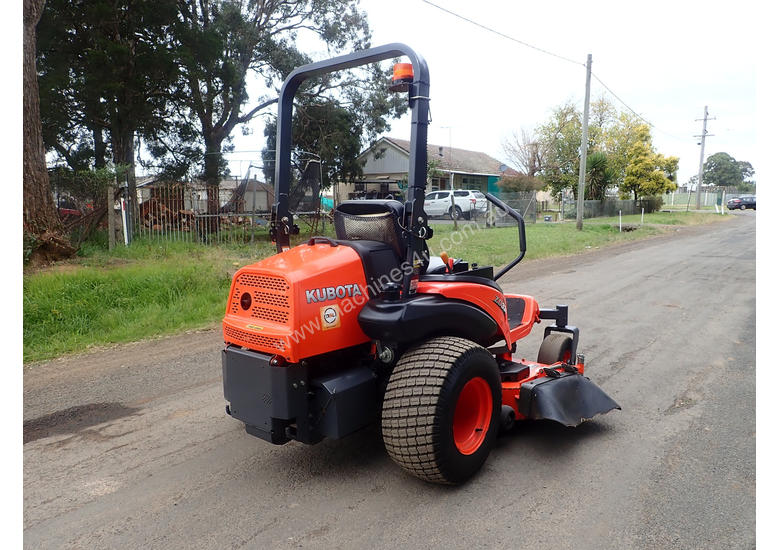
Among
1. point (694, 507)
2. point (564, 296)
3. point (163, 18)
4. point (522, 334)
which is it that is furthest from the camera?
point (163, 18)

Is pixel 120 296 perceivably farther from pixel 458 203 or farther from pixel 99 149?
pixel 458 203

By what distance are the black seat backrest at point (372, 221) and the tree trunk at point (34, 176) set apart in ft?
24.9

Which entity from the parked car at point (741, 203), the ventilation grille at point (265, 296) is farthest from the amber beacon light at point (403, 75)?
the parked car at point (741, 203)

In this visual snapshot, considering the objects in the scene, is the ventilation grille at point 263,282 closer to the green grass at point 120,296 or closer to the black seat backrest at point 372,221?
the black seat backrest at point 372,221

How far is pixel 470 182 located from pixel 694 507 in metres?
41.8

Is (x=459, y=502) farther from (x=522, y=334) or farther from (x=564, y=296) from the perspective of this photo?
(x=564, y=296)

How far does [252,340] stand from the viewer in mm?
3252

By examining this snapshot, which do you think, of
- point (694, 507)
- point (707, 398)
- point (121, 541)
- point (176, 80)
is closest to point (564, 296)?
point (707, 398)

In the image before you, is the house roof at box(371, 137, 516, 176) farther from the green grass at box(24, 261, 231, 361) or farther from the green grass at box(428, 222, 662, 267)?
the green grass at box(24, 261, 231, 361)

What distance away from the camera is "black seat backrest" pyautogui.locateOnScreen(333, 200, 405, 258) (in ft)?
11.5

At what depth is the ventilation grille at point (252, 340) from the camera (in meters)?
3.09

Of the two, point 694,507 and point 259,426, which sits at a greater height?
point 259,426

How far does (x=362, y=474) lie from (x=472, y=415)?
2.59ft

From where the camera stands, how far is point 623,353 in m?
6.02
